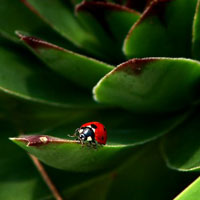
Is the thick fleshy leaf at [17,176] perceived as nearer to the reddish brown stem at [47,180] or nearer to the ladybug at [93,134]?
the reddish brown stem at [47,180]

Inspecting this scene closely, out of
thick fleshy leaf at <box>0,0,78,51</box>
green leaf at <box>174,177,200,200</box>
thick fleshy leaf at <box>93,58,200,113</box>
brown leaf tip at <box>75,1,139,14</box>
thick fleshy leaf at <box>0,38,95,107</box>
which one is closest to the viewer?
green leaf at <box>174,177,200,200</box>

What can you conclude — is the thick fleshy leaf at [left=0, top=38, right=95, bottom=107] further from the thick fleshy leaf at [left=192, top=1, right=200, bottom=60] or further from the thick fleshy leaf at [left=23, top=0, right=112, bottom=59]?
the thick fleshy leaf at [left=192, top=1, right=200, bottom=60]

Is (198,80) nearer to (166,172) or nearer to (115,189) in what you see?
(166,172)

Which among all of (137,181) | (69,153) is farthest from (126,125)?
(69,153)

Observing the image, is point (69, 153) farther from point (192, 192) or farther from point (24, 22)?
point (24, 22)

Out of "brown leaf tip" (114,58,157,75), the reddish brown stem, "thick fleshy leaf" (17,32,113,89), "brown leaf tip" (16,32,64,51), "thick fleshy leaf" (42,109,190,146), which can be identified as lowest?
the reddish brown stem

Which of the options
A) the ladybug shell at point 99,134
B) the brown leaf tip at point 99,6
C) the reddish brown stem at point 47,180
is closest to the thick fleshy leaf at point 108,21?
the brown leaf tip at point 99,6

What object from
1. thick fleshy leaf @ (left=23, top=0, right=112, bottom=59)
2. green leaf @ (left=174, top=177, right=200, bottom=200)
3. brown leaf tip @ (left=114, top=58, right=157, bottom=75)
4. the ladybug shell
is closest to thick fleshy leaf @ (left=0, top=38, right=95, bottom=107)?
thick fleshy leaf @ (left=23, top=0, right=112, bottom=59)

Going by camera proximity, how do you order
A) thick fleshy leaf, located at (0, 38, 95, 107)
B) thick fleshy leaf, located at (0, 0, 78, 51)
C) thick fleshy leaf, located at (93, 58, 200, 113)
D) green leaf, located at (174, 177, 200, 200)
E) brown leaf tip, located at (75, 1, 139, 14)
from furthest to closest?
1. thick fleshy leaf, located at (0, 0, 78, 51)
2. thick fleshy leaf, located at (0, 38, 95, 107)
3. brown leaf tip, located at (75, 1, 139, 14)
4. thick fleshy leaf, located at (93, 58, 200, 113)
5. green leaf, located at (174, 177, 200, 200)

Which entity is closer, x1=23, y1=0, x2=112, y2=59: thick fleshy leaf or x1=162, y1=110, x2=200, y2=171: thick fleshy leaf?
x1=162, y1=110, x2=200, y2=171: thick fleshy leaf
